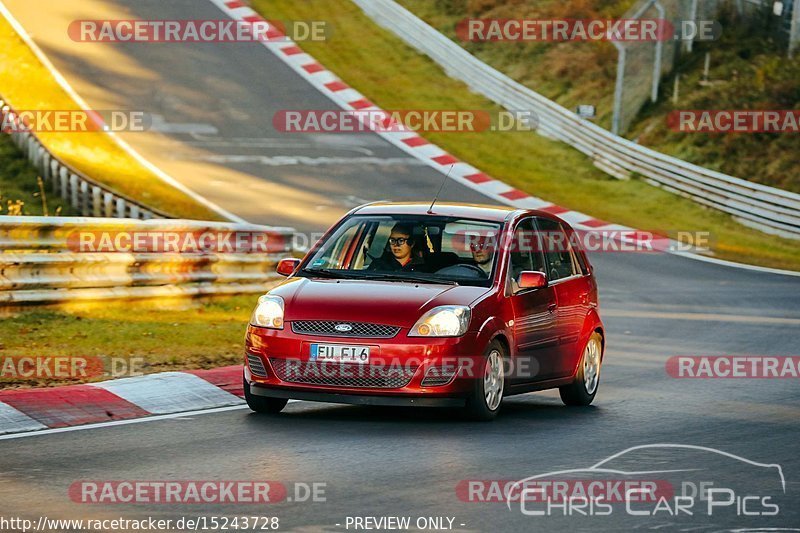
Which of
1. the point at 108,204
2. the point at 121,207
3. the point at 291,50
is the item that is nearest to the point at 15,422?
the point at 121,207

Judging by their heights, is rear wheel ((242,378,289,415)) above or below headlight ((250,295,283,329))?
below

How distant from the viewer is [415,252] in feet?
38.2

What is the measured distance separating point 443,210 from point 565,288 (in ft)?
4.17

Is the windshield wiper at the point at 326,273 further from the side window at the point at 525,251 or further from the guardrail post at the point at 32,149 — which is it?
the guardrail post at the point at 32,149

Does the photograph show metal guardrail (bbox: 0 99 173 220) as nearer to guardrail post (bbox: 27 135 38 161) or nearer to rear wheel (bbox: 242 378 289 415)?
guardrail post (bbox: 27 135 38 161)

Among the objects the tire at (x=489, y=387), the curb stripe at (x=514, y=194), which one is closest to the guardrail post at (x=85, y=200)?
the curb stripe at (x=514, y=194)

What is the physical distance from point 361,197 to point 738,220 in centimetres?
740

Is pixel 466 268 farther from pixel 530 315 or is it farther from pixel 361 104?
pixel 361 104

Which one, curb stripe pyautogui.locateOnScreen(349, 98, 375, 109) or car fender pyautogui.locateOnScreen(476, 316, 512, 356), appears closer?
car fender pyautogui.locateOnScreen(476, 316, 512, 356)

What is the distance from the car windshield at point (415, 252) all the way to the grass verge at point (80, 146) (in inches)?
583

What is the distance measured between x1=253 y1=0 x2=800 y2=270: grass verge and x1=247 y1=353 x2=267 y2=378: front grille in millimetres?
16564

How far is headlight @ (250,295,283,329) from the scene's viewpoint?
1084cm

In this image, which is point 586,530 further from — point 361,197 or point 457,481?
point 361,197

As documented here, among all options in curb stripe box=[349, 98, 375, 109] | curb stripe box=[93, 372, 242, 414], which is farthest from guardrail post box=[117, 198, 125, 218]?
curb stripe box=[349, 98, 375, 109]
